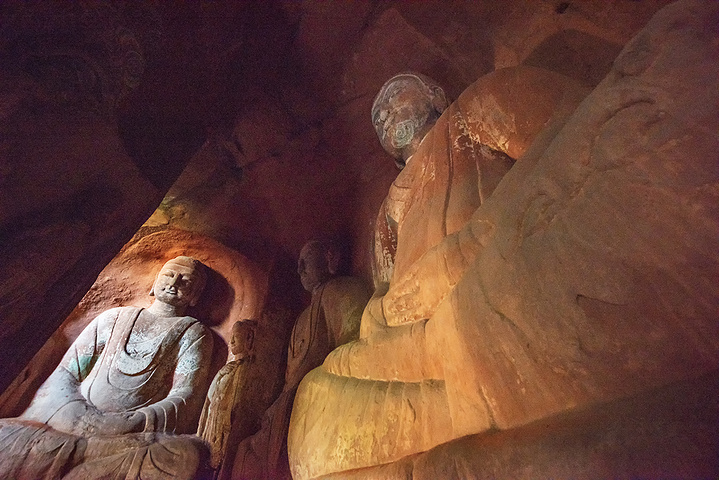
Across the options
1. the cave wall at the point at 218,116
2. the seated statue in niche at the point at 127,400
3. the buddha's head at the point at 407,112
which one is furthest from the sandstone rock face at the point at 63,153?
the buddha's head at the point at 407,112

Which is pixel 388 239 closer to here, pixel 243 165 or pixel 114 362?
pixel 243 165

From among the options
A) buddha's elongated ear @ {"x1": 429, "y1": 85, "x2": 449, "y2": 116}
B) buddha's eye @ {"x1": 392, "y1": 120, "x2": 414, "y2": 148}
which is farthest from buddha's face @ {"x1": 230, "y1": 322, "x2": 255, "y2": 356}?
buddha's elongated ear @ {"x1": 429, "y1": 85, "x2": 449, "y2": 116}

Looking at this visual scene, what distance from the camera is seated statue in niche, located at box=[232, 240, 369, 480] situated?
219cm

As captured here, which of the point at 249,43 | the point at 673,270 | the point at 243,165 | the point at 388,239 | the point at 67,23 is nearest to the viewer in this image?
the point at 673,270

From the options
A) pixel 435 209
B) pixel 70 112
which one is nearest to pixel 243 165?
pixel 70 112

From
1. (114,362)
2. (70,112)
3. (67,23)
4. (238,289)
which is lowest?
(114,362)

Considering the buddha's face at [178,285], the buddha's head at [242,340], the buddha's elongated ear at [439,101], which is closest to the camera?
the buddha's elongated ear at [439,101]

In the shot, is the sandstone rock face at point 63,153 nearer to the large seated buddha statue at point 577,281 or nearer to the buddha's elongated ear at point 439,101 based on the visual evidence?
the large seated buddha statue at point 577,281

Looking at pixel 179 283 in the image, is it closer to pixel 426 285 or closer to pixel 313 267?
pixel 313 267

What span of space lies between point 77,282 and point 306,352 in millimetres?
1538

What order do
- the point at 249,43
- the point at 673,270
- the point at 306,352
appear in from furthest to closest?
the point at 249,43 < the point at 306,352 < the point at 673,270

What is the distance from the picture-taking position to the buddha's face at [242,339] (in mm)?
3176

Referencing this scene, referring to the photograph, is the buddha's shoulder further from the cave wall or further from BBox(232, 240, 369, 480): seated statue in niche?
→ the cave wall

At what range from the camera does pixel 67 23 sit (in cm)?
199
